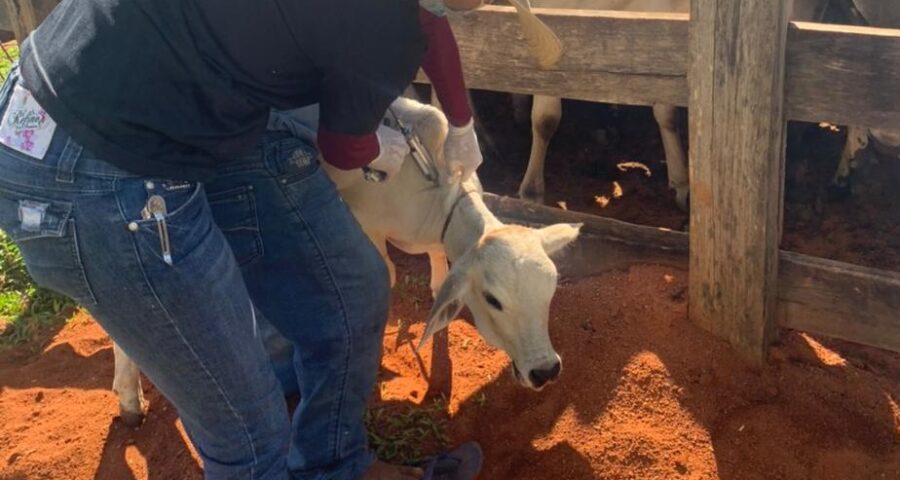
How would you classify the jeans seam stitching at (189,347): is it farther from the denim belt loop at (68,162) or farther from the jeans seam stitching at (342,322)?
the jeans seam stitching at (342,322)

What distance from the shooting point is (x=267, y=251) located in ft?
8.48

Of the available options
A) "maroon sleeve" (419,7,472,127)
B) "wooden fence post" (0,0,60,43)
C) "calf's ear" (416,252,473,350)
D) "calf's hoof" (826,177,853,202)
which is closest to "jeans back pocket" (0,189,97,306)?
"maroon sleeve" (419,7,472,127)

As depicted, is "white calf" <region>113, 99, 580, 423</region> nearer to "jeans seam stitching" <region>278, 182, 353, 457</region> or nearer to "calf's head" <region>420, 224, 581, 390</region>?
"calf's head" <region>420, 224, 581, 390</region>

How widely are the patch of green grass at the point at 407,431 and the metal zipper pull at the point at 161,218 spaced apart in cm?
154

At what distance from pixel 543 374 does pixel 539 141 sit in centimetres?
229

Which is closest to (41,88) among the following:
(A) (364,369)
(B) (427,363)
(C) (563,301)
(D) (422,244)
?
(A) (364,369)

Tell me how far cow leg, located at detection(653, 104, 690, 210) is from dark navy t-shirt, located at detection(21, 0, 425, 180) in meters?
3.04

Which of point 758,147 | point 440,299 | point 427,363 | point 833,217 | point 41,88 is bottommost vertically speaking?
point 833,217

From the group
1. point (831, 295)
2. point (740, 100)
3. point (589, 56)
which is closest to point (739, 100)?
point (740, 100)

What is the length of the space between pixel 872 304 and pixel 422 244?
65.2 inches

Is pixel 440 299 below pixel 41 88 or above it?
below

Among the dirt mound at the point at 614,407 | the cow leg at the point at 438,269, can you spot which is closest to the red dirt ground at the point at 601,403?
the dirt mound at the point at 614,407

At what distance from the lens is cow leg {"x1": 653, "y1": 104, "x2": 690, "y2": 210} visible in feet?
15.9

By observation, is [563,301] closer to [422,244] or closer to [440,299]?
[422,244]
